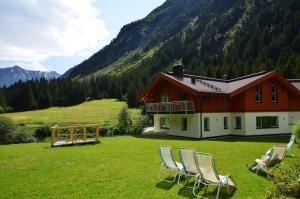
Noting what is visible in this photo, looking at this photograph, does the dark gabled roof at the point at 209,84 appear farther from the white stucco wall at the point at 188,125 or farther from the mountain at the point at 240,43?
the mountain at the point at 240,43

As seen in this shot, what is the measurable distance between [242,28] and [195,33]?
36.7 metres

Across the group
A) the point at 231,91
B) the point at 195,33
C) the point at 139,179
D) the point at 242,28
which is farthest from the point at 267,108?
the point at 195,33

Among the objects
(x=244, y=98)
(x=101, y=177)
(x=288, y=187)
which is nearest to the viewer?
(x=288, y=187)

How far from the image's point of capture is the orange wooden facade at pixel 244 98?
28.7m

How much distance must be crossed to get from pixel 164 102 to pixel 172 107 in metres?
1.69

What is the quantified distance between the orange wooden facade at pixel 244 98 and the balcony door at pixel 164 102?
0.39m

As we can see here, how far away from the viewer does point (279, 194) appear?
7.27 meters

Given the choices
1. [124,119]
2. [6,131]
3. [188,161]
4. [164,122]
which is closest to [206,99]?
[164,122]

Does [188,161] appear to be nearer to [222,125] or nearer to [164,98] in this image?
[222,125]

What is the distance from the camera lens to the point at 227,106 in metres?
30.5

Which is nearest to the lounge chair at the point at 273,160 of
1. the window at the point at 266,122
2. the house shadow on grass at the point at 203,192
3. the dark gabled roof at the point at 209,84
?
the house shadow on grass at the point at 203,192

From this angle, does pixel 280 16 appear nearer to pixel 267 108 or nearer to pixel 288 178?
pixel 267 108

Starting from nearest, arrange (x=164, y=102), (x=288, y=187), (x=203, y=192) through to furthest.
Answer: (x=288, y=187) → (x=203, y=192) → (x=164, y=102)

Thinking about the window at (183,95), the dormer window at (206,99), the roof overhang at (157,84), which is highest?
the roof overhang at (157,84)
